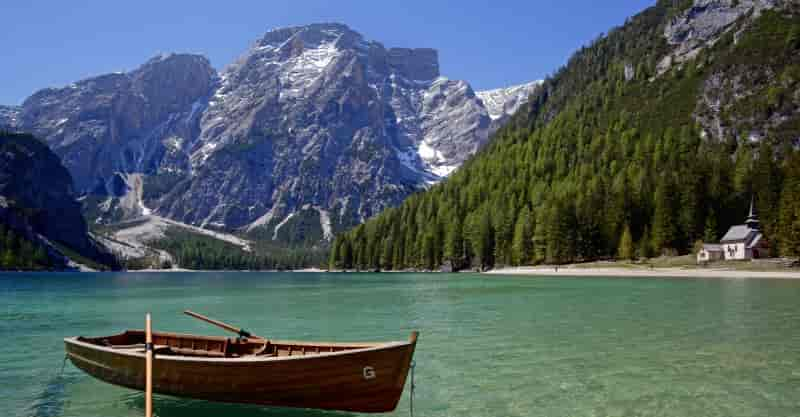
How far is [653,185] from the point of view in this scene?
433 ft

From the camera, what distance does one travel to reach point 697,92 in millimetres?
188500

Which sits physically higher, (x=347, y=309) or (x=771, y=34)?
(x=771, y=34)

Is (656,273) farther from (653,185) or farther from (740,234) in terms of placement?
(653,185)

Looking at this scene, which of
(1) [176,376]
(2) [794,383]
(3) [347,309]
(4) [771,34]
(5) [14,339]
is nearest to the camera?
(1) [176,376]

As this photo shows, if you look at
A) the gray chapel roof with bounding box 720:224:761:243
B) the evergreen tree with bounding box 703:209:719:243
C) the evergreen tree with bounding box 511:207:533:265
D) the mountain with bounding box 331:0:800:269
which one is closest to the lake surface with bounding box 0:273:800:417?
the gray chapel roof with bounding box 720:224:761:243

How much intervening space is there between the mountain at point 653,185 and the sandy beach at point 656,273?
7.08m

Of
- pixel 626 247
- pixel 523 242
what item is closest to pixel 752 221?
pixel 626 247

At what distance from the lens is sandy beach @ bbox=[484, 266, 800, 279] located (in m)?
83.8

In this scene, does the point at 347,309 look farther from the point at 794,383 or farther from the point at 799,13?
the point at 799,13

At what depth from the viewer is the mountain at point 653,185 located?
382ft

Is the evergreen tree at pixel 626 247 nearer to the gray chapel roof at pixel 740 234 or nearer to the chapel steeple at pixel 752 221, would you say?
the gray chapel roof at pixel 740 234

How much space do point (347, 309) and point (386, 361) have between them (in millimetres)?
36353

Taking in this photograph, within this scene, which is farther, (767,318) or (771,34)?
(771,34)

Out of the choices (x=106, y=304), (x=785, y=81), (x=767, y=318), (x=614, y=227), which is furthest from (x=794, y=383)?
(x=785, y=81)
